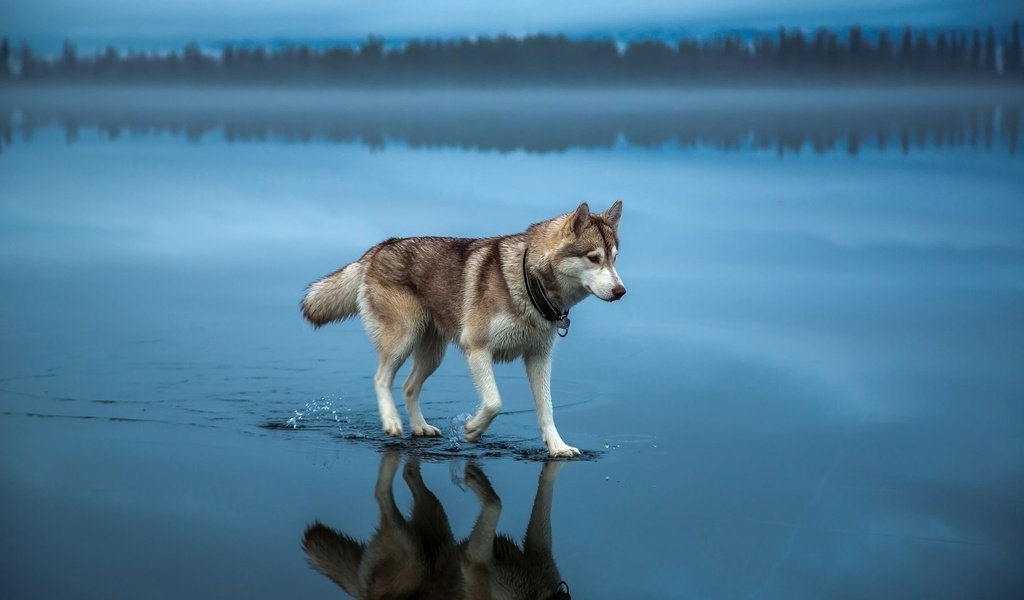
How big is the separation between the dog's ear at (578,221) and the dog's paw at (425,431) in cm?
177

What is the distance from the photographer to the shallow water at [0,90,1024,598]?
661 cm

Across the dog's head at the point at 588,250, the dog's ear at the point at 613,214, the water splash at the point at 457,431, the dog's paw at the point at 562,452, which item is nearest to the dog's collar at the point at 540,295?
the dog's head at the point at 588,250

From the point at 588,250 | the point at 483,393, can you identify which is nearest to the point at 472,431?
the point at 483,393

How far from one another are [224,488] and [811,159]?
27770mm

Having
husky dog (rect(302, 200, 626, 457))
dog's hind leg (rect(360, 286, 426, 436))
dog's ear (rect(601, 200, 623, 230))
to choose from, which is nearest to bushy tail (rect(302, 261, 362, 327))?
husky dog (rect(302, 200, 626, 457))

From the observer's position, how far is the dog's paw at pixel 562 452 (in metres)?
8.50

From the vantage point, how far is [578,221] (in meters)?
8.48

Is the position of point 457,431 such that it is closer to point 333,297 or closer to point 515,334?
point 515,334

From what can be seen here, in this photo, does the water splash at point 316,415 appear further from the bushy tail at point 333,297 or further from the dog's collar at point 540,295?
the dog's collar at point 540,295

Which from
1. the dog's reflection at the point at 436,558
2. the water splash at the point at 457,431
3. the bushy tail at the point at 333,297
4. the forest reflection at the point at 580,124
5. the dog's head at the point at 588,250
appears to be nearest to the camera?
the dog's reflection at the point at 436,558

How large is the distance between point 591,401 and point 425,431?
1.45 m

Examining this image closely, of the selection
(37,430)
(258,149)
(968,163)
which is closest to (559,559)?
(37,430)

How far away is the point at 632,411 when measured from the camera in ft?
32.0

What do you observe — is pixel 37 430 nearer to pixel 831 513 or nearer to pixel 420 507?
pixel 420 507
